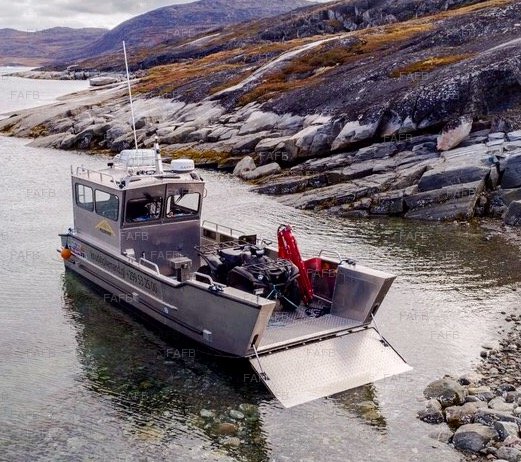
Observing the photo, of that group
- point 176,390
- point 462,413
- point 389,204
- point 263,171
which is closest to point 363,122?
point 263,171

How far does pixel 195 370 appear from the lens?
15.2 metres

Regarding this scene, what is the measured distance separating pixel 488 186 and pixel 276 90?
101 feet

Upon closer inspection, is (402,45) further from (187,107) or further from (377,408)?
(377,408)

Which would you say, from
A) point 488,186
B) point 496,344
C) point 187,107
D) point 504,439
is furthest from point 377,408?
point 187,107

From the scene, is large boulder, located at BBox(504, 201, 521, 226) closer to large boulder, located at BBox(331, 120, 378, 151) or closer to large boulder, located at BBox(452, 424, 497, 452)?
large boulder, located at BBox(331, 120, 378, 151)

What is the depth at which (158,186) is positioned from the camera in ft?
60.5

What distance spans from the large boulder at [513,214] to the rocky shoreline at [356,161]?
46 mm

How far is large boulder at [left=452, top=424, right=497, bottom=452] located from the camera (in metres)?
11.3

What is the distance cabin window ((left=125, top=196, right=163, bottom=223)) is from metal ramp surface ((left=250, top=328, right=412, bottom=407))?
21.7 feet

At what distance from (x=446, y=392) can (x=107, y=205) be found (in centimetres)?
1149

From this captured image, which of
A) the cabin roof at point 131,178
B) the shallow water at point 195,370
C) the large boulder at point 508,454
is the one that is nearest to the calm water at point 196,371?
the shallow water at point 195,370

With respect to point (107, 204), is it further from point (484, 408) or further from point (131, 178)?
point (484, 408)

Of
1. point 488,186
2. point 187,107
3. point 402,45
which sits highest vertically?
point 402,45

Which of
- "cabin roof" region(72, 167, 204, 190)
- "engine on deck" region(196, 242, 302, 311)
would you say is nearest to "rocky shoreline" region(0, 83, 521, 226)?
"cabin roof" region(72, 167, 204, 190)
